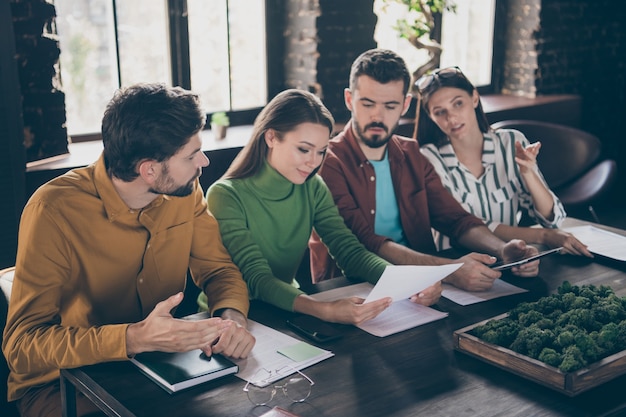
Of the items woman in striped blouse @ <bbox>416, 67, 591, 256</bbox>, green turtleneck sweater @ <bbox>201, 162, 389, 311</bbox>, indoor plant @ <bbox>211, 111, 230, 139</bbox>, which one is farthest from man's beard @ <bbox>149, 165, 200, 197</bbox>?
indoor plant @ <bbox>211, 111, 230, 139</bbox>

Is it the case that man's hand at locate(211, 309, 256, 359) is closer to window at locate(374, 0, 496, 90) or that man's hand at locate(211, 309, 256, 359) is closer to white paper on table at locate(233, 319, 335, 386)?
white paper on table at locate(233, 319, 335, 386)

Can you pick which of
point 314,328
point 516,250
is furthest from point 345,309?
point 516,250

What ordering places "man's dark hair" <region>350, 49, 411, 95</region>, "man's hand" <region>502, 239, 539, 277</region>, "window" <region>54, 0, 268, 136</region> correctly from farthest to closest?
1. "window" <region>54, 0, 268, 136</region>
2. "man's dark hair" <region>350, 49, 411, 95</region>
3. "man's hand" <region>502, 239, 539, 277</region>

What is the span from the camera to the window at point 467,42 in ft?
17.1

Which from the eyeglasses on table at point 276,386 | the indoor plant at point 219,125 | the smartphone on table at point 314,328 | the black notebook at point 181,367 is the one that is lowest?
the smartphone on table at point 314,328

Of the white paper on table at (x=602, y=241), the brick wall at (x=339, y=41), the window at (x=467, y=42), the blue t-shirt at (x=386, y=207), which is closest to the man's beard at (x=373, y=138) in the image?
the blue t-shirt at (x=386, y=207)

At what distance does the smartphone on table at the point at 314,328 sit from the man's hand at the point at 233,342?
17 cm

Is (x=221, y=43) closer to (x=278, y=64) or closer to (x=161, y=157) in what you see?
(x=278, y=64)

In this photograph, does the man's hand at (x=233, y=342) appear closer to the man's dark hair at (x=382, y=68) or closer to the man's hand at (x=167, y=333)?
the man's hand at (x=167, y=333)

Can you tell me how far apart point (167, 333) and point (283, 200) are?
897mm

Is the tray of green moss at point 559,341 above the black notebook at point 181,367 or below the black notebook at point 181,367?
above

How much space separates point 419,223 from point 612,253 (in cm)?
72

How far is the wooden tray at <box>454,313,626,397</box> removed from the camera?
166 centimetres

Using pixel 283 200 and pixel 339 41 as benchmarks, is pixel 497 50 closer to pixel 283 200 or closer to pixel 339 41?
pixel 339 41
